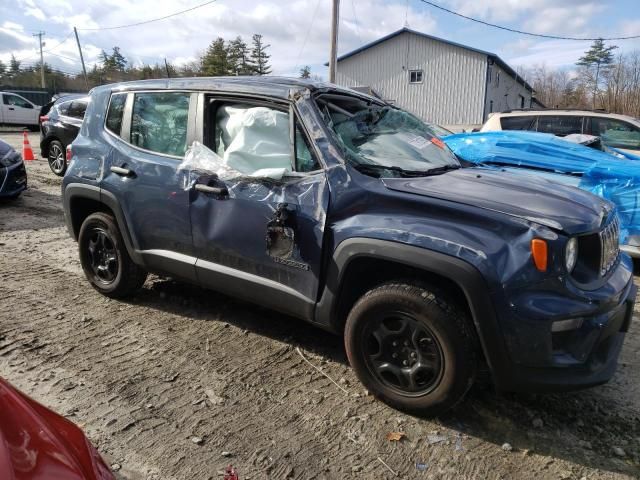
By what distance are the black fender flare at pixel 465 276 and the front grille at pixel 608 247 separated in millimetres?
713

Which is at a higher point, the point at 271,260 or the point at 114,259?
the point at 271,260

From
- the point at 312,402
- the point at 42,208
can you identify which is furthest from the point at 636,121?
the point at 42,208

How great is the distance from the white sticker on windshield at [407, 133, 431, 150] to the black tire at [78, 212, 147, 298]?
7.84 ft

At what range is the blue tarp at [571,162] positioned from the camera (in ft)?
17.5

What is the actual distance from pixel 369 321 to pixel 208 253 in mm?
1282

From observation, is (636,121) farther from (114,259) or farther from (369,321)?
(114,259)

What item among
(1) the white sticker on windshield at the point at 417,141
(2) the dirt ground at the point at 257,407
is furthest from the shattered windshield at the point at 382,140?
(2) the dirt ground at the point at 257,407

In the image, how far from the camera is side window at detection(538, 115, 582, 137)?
26.8 ft

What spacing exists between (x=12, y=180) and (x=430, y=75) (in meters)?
27.8

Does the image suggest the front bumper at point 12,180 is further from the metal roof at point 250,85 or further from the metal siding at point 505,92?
the metal siding at point 505,92

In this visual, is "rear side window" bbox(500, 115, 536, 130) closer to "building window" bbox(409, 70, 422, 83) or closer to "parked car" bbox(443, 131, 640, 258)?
"parked car" bbox(443, 131, 640, 258)

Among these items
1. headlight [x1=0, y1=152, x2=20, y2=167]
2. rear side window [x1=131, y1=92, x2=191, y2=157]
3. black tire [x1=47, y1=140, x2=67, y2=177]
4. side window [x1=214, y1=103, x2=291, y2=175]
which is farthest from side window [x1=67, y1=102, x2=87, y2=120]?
side window [x1=214, y1=103, x2=291, y2=175]

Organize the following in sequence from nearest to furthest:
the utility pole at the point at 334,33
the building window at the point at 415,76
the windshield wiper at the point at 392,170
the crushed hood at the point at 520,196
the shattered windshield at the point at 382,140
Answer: the crushed hood at the point at 520,196 < the windshield wiper at the point at 392,170 < the shattered windshield at the point at 382,140 < the utility pole at the point at 334,33 < the building window at the point at 415,76

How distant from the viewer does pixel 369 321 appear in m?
2.84
